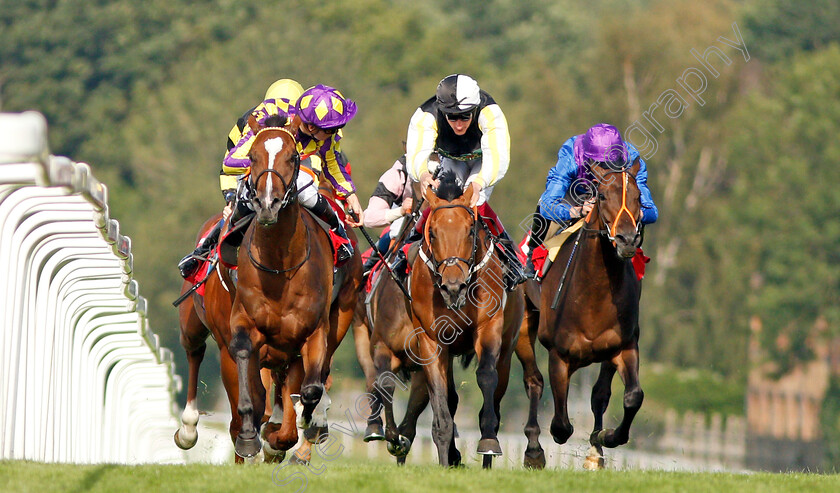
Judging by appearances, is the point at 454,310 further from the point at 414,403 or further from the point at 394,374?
the point at 414,403

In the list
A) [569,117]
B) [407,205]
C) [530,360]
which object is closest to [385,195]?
[407,205]

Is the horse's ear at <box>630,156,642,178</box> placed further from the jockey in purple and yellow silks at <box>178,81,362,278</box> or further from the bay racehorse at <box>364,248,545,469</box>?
the jockey in purple and yellow silks at <box>178,81,362,278</box>

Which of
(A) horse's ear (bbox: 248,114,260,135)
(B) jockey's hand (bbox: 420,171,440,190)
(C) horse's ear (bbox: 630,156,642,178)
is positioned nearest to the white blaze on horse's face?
(A) horse's ear (bbox: 248,114,260,135)

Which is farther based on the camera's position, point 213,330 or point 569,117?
point 569,117

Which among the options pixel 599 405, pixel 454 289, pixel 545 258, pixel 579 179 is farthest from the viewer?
pixel 599 405

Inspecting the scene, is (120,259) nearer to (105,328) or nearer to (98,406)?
(105,328)

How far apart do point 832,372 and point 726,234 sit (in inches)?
182

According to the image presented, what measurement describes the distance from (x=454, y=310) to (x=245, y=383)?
1.28 m

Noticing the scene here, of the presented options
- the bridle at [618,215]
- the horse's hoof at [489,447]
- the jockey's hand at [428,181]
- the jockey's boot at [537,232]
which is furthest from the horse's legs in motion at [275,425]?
the bridle at [618,215]

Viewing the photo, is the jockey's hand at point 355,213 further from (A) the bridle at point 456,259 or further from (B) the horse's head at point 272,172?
(B) the horse's head at point 272,172

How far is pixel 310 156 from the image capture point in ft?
32.4

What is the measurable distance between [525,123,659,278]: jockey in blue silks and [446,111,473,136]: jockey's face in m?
0.83

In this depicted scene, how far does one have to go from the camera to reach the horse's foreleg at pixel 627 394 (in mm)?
9375

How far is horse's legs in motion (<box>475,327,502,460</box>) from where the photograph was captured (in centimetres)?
848
